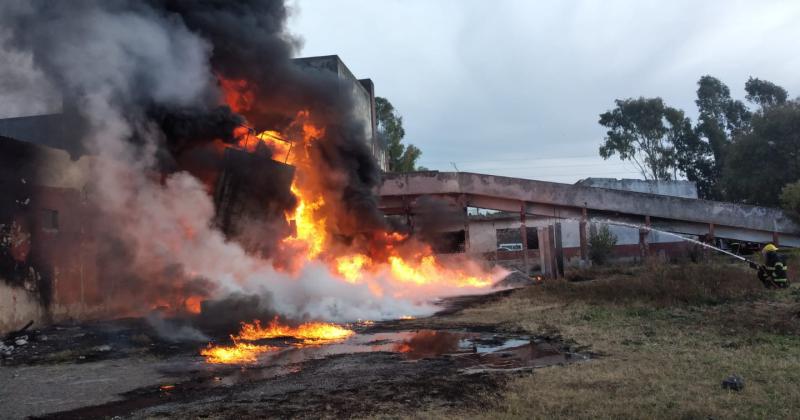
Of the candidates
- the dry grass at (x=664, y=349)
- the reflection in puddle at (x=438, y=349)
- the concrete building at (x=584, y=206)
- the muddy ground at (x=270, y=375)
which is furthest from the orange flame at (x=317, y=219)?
the concrete building at (x=584, y=206)

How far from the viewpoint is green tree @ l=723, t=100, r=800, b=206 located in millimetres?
37156

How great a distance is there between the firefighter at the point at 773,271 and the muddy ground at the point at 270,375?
7948 millimetres

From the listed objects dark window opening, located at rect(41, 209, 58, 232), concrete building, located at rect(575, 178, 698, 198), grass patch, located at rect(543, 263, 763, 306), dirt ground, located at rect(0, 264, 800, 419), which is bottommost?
dirt ground, located at rect(0, 264, 800, 419)

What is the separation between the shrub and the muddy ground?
850 inches

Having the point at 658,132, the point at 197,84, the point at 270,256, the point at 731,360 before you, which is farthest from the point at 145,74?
the point at 658,132

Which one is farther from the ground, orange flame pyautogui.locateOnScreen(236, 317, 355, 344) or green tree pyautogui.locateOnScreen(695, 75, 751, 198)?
green tree pyautogui.locateOnScreen(695, 75, 751, 198)

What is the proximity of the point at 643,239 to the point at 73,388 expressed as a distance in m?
29.1

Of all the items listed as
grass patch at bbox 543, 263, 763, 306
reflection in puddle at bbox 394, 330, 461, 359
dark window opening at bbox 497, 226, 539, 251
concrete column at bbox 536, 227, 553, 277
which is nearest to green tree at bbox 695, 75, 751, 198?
dark window opening at bbox 497, 226, 539, 251

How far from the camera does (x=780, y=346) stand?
826cm

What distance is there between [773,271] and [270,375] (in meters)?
12.9

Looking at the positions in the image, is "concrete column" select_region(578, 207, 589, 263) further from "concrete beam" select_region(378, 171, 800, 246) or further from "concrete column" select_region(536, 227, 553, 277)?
"concrete column" select_region(536, 227, 553, 277)

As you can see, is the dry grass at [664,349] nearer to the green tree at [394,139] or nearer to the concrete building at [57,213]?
the concrete building at [57,213]

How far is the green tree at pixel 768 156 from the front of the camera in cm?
3716

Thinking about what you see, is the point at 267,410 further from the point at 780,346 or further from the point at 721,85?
the point at 721,85
